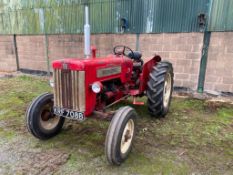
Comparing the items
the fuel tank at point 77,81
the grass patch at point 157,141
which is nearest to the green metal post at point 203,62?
the grass patch at point 157,141

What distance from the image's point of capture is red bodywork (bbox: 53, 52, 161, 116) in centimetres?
250

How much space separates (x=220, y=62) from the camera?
471 centimetres

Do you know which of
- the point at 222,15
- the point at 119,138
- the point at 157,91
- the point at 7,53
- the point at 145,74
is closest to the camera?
the point at 119,138

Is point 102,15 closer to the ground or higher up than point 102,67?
higher up

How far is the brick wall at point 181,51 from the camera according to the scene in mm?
4887

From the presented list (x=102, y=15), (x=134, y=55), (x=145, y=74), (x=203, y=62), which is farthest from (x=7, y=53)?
(x=203, y=62)

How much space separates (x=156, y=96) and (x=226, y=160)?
4.39 feet

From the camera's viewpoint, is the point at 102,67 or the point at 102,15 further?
the point at 102,15

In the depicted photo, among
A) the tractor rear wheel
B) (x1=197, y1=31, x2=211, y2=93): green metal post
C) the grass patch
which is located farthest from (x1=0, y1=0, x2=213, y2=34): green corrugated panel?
the grass patch

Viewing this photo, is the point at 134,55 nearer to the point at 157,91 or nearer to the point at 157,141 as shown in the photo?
the point at 157,91

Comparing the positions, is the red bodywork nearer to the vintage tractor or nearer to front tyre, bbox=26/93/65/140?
the vintage tractor

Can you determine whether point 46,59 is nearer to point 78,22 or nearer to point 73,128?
point 78,22

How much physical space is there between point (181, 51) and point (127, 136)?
10.7 feet

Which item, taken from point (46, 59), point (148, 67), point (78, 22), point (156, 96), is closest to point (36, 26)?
point (46, 59)
